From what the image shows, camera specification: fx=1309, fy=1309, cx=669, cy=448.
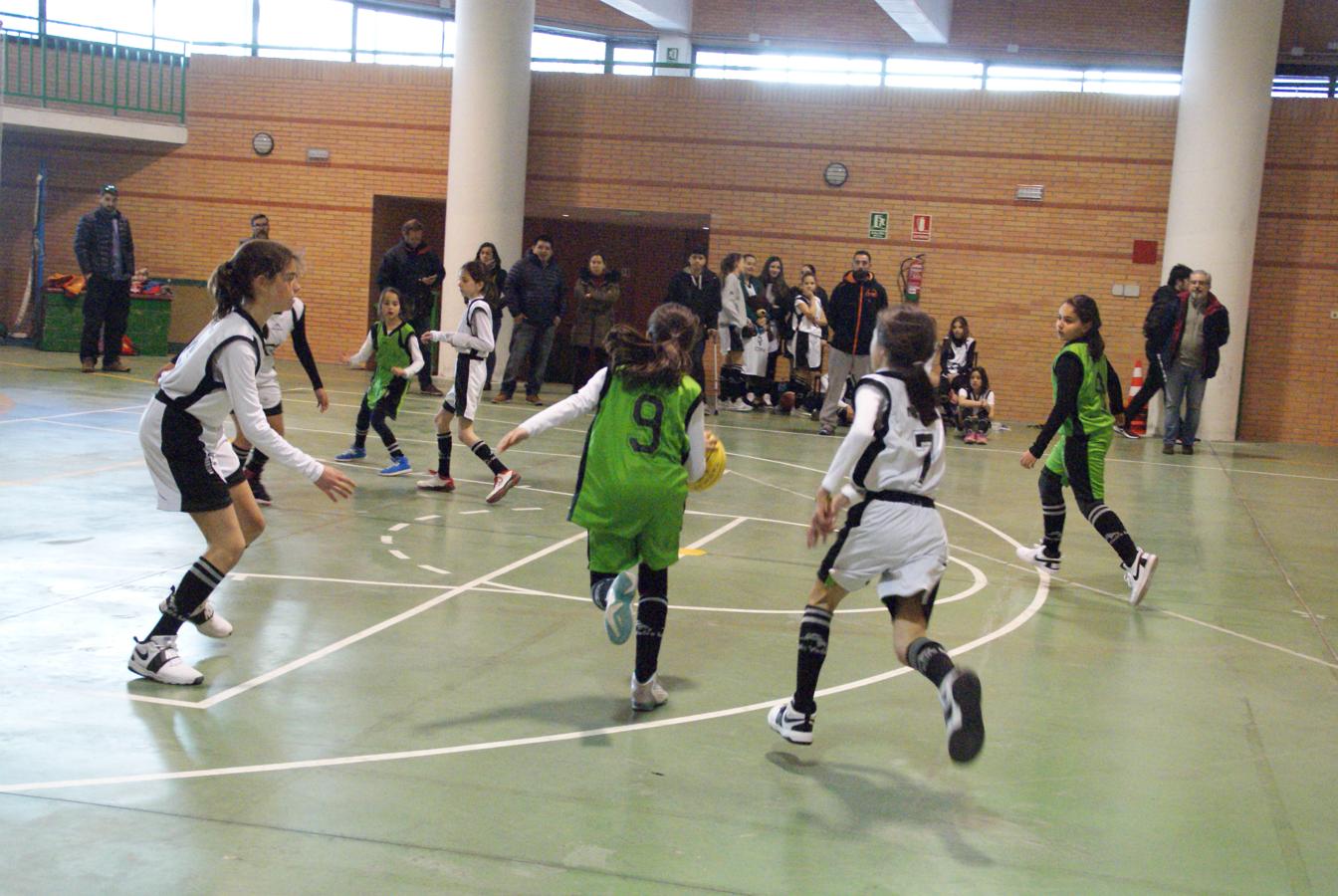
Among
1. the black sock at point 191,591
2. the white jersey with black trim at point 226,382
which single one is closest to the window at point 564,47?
the white jersey with black trim at point 226,382

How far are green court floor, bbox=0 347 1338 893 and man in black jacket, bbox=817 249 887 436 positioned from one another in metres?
6.13

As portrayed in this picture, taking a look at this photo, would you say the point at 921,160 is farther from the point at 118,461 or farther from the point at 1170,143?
the point at 118,461

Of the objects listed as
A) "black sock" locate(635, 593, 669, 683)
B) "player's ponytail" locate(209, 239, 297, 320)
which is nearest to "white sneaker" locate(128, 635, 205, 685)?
"player's ponytail" locate(209, 239, 297, 320)

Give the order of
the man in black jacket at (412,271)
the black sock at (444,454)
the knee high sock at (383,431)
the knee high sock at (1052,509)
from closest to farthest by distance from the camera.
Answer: the knee high sock at (1052,509)
the black sock at (444,454)
the knee high sock at (383,431)
the man in black jacket at (412,271)

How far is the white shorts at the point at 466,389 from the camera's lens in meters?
10.5

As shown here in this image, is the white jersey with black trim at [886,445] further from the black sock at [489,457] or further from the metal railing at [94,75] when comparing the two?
the metal railing at [94,75]

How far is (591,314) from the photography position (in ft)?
63.5

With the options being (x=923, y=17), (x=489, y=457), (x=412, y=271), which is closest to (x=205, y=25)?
(x=412, y=271)

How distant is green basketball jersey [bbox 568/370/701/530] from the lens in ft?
17.8

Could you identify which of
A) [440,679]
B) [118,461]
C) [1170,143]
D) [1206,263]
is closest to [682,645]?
[440,679]

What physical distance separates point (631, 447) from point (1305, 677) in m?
3.87

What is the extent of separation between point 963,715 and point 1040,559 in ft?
15.6

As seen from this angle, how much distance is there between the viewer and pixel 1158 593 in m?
8.62

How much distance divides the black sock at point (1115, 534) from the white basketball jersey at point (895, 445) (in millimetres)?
3726
